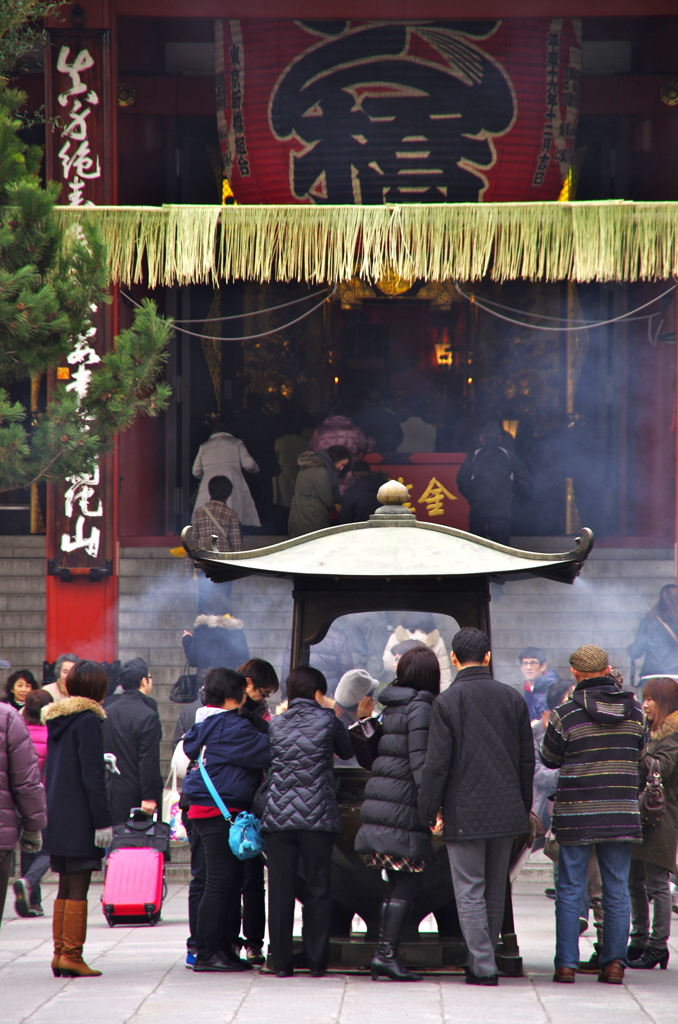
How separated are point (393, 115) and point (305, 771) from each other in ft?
23.3

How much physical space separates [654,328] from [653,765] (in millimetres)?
9174

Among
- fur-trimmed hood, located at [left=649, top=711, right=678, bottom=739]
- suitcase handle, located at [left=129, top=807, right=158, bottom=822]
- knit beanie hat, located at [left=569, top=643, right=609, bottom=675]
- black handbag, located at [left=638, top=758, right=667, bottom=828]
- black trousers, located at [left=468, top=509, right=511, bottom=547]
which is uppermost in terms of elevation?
black trousers, located at [left=468, top=509, right=511, bottom=547]

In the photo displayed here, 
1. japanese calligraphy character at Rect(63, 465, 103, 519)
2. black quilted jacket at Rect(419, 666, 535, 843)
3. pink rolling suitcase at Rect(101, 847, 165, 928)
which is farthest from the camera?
japanese calligraphy character at Rect(63, 465, 103, 519)

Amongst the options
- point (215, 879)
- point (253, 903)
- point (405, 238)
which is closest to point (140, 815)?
point (253, 903)

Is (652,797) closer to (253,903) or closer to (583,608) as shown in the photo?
(253,903)

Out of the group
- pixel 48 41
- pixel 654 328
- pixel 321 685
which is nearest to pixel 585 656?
pixel 321 685

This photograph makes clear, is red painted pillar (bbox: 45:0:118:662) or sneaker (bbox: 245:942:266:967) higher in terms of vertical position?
red painted pillar (bbox: 45:0:118:662)

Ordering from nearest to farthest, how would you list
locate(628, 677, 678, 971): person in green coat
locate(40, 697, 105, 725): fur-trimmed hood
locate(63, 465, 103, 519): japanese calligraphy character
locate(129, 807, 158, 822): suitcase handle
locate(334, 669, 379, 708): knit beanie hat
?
locate(40, 697, 105, 725): fur-trimmed hood, locate(628, 677, 678, 971): person in green coat, locate(334, 669, 379, 708): knit beanie hat, locate(129, 807, 158, 822): suitcase handle, locate(63, 465, 103, 519): japanese calligraphy character

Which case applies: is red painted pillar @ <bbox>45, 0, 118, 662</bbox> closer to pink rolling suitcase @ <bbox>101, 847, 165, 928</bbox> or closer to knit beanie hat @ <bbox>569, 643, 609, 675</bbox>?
pink rolling suitcase @ <bbox>101, 847, 165, 928</bbox>

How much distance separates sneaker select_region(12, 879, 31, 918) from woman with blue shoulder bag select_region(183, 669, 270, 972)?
8.55ft

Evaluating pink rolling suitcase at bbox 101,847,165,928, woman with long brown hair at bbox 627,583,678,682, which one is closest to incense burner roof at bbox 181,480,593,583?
pink rolling suitcase at bbox 101,847,165,928

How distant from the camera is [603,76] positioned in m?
15.2

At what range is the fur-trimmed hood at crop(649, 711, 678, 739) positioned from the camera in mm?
6629

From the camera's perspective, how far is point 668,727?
6.65 meters
